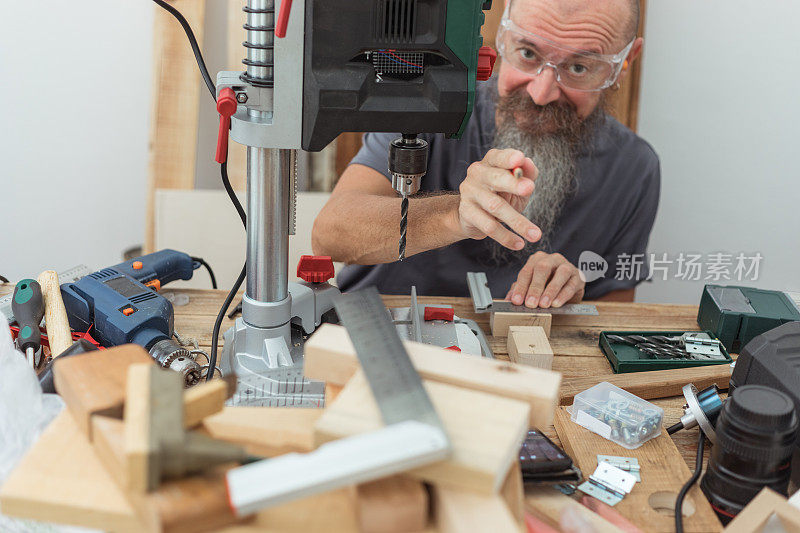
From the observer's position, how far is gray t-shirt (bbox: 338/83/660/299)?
1859 millimetres

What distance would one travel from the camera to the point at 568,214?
195cm

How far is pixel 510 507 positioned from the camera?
628mm

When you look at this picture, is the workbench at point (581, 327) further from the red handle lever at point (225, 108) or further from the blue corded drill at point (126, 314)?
the red handle lever at point (225, 108)

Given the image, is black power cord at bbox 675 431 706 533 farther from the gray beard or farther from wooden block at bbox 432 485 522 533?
the gray beard

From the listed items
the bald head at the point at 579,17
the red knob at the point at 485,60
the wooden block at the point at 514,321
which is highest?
the bald head at the point at 579,17

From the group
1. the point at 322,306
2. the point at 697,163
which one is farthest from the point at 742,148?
the point at 322,306

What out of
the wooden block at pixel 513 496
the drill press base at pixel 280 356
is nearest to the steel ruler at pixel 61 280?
the drill press base at pixel 280 356

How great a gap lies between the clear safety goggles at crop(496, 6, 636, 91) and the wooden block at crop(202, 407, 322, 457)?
1.23 meters

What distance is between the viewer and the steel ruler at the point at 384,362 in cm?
61

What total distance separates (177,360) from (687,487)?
2.18 feet

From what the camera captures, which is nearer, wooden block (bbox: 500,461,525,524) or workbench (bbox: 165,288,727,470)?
wooden block (bbox: 500,461,525,524)

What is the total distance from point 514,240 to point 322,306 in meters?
0.32

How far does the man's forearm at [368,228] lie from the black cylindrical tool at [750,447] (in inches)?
29.0

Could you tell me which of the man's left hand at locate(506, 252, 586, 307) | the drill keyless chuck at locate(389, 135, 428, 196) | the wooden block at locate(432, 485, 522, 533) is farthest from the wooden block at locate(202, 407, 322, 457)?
the man's left hand at locate(506, 252, 586, 307)
